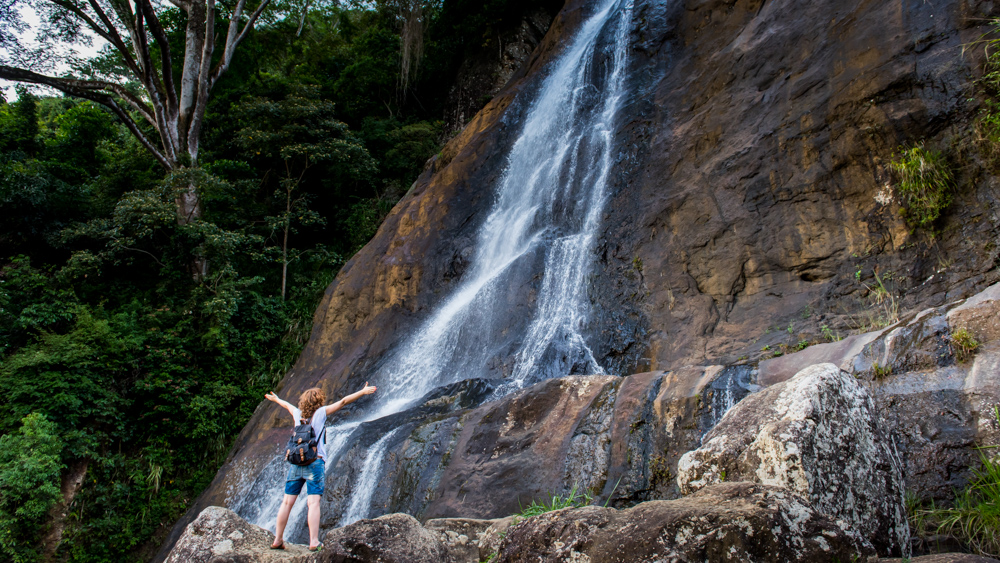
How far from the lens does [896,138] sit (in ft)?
22.8

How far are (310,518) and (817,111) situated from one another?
8200mm

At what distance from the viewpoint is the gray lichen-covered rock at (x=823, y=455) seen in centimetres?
258

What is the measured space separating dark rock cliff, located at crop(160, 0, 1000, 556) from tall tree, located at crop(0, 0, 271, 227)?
7.30 m

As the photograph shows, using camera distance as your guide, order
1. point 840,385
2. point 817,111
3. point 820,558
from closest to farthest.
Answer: point 820,558
point 840,385
point 817,111

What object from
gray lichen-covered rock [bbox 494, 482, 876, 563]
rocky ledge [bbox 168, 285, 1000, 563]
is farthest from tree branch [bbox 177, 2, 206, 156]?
gray lichen-covered rock [bbox 494, 482, 876, 563]

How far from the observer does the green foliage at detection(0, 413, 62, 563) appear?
8664 millimetres

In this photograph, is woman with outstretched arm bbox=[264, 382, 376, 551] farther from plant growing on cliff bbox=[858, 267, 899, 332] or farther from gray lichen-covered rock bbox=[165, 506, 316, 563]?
plant growing on cliff bbox=[858, 267, 899, 332]

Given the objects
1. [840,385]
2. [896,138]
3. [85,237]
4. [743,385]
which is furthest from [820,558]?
[85,237]

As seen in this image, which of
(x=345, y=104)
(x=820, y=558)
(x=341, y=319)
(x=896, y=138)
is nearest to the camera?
(x=820, y=558)

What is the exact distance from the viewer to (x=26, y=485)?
8812mm

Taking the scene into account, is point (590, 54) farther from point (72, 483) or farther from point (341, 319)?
point (72, 483)

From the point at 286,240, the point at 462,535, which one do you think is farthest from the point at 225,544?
the point at 286,240

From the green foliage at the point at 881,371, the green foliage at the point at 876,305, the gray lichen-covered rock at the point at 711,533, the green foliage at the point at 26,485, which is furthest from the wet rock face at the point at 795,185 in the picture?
the green foliage at the point at 26,485

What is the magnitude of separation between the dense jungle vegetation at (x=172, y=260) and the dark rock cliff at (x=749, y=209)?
1.70 metres
